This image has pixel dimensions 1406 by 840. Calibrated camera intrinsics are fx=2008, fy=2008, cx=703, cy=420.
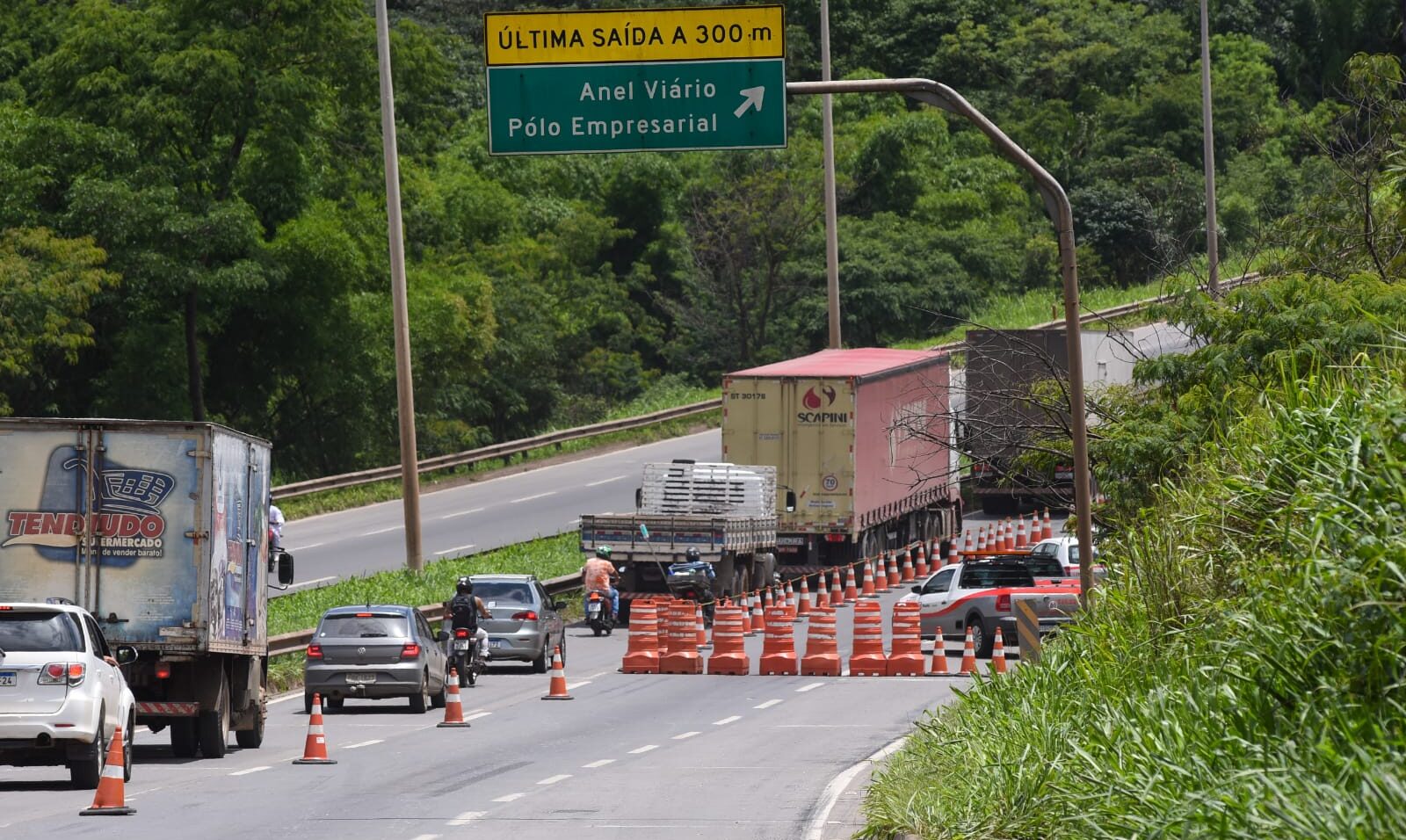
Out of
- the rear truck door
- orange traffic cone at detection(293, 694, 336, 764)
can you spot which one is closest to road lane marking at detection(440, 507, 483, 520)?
the rear truck door

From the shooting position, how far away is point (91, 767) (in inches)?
674

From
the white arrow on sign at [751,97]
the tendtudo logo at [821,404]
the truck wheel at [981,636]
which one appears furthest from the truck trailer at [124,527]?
the tendtudo logo at [821,404]

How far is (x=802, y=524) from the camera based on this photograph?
3847cm

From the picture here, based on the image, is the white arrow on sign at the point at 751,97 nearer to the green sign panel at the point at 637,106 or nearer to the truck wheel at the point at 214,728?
the green sign panel at the point at 637,106

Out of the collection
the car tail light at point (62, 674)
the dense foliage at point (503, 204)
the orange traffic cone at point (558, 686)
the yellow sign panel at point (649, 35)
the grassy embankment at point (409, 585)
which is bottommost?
the orange traffic cone at point (558, 686)

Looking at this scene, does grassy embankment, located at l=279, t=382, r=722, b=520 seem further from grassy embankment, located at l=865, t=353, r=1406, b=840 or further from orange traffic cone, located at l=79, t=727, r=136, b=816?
grassy embankment, located at l=865, t=353, r=1406, b=840

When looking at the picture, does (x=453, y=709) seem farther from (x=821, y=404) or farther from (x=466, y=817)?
(x=821, y=404)

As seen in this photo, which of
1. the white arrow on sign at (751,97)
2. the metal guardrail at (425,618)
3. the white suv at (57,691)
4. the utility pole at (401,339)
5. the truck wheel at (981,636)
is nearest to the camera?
the white suv at (57,691)

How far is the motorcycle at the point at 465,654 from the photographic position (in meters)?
28.1

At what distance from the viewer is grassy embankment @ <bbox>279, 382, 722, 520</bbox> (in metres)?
48.7

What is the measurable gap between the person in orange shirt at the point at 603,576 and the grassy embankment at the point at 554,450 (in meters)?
14.1

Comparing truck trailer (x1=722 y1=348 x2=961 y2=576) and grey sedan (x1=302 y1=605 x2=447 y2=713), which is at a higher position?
truck trailer (x1=722 y1=348 x2=961 y2=576)

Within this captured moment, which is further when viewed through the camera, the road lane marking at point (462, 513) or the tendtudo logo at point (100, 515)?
the road lane marking at point (462, 513)

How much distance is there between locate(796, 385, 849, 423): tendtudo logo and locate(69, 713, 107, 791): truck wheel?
73.2 feet
